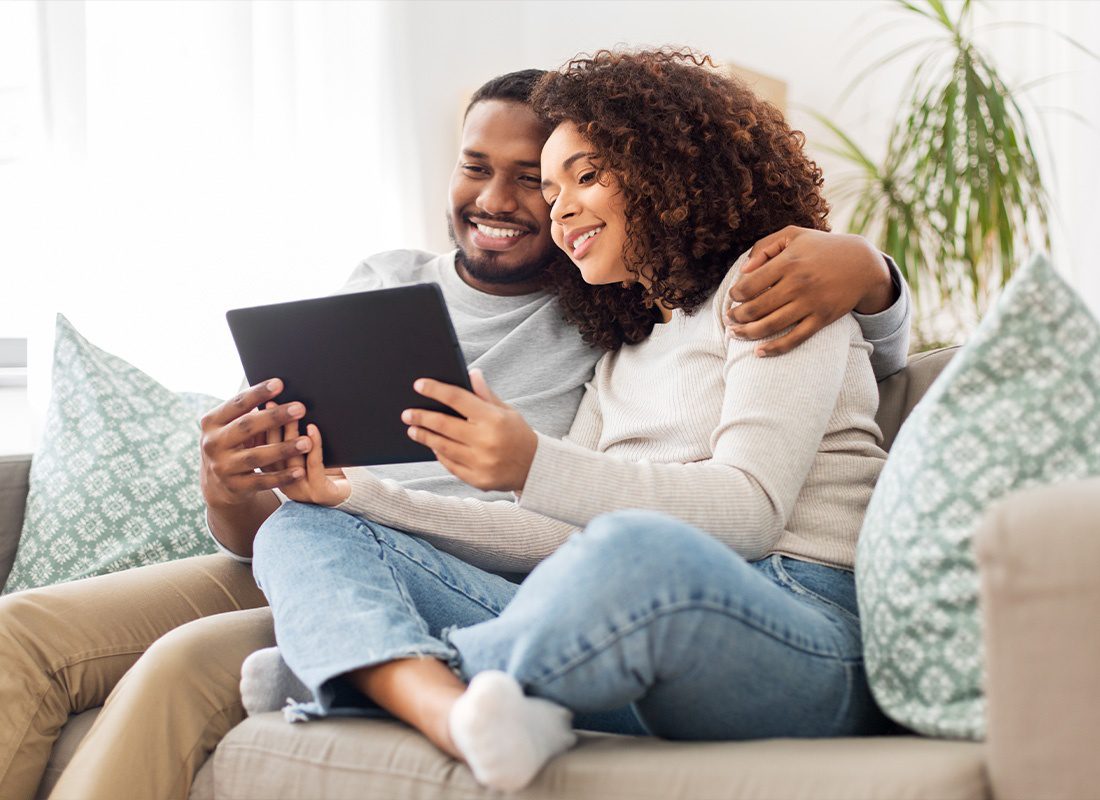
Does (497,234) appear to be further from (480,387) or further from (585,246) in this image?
(480,387)

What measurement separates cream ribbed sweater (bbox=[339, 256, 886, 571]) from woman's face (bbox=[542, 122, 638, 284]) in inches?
4.3

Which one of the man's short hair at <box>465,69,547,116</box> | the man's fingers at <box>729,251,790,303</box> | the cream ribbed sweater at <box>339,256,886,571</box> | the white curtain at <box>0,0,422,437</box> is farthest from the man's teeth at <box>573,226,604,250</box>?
the white curtain at <box>0,0,422,437</box>

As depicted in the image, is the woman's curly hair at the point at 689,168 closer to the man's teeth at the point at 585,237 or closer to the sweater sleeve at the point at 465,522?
the man's teeth at the point at 585,237

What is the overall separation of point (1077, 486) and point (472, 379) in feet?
1.78

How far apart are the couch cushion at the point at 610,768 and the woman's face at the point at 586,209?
2.10 ft

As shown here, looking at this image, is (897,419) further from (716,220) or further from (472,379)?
(472,379)

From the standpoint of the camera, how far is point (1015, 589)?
2.56ft

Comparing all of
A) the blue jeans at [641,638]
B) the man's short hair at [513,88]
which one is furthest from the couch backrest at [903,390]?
the man's short hair at [513,88]

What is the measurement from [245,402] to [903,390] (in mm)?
788

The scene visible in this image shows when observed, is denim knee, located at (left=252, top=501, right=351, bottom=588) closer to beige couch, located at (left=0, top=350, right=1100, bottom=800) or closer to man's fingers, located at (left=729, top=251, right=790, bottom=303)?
beige couch, located at (left=0, top=350, right=1100, bottom=800)

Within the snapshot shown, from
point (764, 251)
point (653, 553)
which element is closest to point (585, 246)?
point (764, 251)

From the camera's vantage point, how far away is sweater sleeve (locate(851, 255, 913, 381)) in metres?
1.31

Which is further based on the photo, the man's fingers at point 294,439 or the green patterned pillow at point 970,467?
the man's fingers at point 294,439

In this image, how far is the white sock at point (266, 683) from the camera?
42.7 inches
